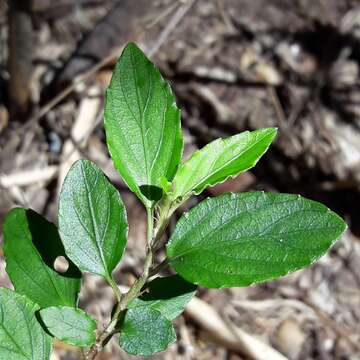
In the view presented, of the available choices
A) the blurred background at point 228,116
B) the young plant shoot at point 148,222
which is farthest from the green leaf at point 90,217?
the blurred background at point 228,116

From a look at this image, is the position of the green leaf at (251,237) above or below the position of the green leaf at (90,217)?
below

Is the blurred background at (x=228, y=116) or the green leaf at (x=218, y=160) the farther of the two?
the blurred background at (x=228, y=116)

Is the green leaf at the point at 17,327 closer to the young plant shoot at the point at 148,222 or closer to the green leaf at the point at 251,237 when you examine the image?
the young plant shoot at the point at 148,222

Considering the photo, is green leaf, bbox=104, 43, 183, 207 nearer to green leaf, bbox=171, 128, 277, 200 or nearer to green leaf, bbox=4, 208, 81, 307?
green leaf, bbox=171, 128, 277, 200

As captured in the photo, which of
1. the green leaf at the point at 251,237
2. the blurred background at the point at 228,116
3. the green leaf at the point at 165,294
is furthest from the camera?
the blurred background at the point at 228,116

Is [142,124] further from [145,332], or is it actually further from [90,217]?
[145,332]

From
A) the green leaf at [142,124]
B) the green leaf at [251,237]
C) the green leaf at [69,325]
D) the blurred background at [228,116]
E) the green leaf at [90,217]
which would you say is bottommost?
the blurred background at [228,116]

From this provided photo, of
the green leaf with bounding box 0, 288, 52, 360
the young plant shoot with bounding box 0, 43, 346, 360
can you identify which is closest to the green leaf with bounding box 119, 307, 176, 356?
the young plant shoot with bounding box 0, 43, 346, 360
